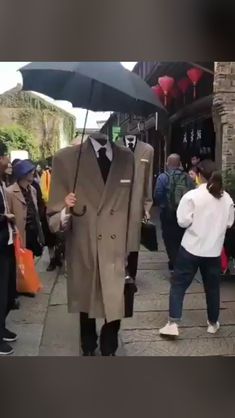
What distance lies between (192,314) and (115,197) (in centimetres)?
65

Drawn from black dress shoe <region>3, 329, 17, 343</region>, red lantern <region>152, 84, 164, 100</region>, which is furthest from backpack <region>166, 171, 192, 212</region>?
black dress shoe <region>3, 329, 17, 343</region>

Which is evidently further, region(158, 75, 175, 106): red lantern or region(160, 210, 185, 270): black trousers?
region(160, 210, 185, 270): black trousers

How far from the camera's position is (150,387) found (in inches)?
107

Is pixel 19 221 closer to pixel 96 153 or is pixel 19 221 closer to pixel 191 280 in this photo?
pixel 96 153

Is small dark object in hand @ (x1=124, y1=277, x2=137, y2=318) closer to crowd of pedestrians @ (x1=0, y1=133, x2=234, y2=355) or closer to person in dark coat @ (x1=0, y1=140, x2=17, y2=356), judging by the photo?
crowd of pedestrians @ (x1=0, y1=133, x2=234, y2=355)

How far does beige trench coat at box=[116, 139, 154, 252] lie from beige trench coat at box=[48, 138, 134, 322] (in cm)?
3

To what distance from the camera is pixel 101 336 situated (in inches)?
103

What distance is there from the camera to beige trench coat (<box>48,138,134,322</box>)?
8.33 feet

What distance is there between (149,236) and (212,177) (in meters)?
0.39

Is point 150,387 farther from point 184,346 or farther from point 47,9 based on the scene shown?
point 47,9

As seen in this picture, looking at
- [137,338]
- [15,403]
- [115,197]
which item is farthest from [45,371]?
[115,197]

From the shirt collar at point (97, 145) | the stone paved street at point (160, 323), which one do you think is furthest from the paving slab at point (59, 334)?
the shirt collar at point (97, 145)

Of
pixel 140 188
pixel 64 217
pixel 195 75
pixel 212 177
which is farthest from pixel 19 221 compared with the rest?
pixel 195 75

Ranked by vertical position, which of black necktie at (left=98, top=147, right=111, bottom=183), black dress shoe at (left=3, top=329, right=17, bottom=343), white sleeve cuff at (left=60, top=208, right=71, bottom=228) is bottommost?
black dress shoe at (left=3, top=329, right=17, bottom=343)
